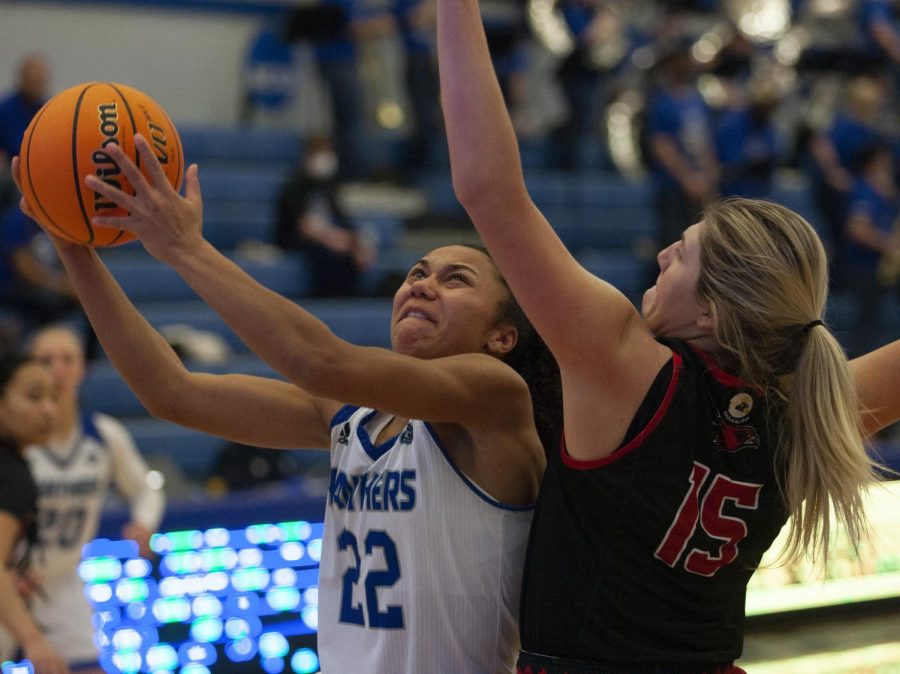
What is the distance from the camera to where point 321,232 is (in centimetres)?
880

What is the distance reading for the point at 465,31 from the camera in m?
1.96

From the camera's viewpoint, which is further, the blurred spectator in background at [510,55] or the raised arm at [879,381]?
the blurred spectator in background at [510,55]

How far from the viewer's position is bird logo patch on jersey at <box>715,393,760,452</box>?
2.10m

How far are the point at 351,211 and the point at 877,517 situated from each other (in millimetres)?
5231

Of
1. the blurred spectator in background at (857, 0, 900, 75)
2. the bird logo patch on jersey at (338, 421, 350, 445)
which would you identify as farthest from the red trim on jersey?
the blurred spectator in background at (857, 0, 900, 75)

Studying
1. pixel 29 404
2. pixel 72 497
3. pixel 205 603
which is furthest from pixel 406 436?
pixel 72 497

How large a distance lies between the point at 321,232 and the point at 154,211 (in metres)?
6.79

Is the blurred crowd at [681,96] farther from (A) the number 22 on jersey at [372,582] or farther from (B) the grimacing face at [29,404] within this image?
(A) the number 22 on jersey at [372,582]

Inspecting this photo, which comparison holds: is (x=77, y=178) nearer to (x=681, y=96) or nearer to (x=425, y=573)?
(x=425, y=573)

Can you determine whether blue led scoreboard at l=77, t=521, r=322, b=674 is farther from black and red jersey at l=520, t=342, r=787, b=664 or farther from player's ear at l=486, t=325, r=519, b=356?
black and red jersey at l=520, t=342, r=787, b=664

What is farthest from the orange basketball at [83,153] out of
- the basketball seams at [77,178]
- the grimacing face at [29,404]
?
the grimacing face at [29,404]

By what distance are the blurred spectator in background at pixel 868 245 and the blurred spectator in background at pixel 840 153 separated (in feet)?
0.36

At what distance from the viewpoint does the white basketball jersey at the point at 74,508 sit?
4.16 meters

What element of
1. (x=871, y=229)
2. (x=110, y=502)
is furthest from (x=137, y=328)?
(x=871, y=229)
